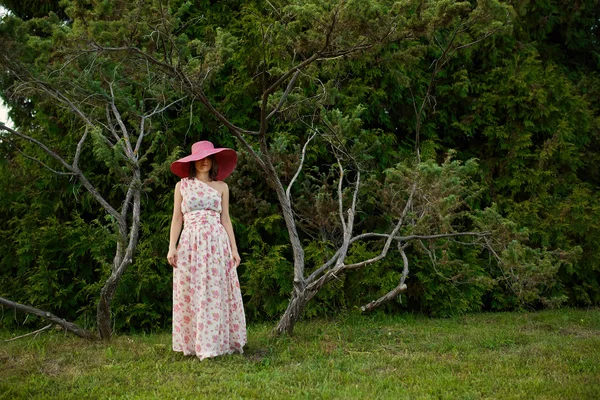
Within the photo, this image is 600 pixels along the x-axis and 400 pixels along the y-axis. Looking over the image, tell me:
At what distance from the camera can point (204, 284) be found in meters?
4.77

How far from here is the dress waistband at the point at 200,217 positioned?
4.92 metres

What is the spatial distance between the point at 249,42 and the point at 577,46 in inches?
229

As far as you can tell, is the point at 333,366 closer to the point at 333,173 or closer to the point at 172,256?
the point at 172,256

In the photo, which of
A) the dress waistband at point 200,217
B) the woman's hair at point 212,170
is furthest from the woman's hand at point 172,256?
the woman's hair at point 212,170

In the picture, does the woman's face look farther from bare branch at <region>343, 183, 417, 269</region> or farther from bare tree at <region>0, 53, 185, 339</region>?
bare branch at <region>343, 183, 417, 269</region>

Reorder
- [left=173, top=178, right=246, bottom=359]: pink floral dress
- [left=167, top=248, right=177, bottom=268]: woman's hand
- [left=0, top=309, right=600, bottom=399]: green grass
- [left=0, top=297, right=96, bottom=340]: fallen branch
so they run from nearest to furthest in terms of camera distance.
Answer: [left=0, top=309, right=600, bottom=399]: green grass → [left=173, top=178, right=246, bottom=359]: pink floral dress → [left=167, top=248, right=177, bottom=268]: woman's hand → [left=0, top=297, right=96, bottom=340]: fallen branch

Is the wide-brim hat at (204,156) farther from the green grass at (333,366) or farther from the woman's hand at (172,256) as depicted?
the green grass at (333,366)

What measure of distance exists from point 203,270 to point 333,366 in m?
1.27

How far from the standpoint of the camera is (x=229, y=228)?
5137 mm

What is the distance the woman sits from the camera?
187 inches

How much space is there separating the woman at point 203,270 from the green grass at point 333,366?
6.8 inches

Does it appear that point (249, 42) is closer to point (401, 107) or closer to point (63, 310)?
point (401, 107)

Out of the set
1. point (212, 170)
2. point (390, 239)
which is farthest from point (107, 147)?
point (390, 239)

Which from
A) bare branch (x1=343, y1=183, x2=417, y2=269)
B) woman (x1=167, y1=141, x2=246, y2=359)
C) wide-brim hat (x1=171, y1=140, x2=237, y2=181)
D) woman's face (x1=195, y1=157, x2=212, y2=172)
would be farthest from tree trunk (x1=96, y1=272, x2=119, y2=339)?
bare branch (x1=343, y1=183, x2=417, y2=269)
